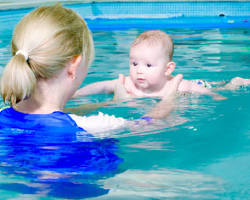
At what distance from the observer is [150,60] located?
3965mm

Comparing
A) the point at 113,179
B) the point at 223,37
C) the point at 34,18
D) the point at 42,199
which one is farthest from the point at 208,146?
the point at 223,37

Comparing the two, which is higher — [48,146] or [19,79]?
[19,79]

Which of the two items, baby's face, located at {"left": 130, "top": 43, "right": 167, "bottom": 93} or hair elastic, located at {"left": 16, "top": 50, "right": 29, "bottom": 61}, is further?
baby's face, located at {"left": 130, "top": 43, "right": 167, "bottom": 93}

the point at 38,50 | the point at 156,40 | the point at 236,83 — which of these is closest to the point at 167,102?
the point at 156,40

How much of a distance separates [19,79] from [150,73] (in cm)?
204

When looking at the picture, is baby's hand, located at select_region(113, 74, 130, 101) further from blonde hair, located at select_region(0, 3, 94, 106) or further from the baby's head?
blonde hair, located at select_region(0, 3, 94, 106)

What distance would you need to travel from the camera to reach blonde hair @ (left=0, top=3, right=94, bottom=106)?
6.97ft

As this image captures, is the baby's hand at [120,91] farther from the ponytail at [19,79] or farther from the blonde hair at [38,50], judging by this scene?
the ponytail at [19,79]

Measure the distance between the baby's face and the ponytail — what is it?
1872mm

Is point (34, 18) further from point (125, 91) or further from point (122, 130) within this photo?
point (125, 91)

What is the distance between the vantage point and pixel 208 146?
2.75 meters

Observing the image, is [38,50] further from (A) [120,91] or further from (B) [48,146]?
(A) [120,91]

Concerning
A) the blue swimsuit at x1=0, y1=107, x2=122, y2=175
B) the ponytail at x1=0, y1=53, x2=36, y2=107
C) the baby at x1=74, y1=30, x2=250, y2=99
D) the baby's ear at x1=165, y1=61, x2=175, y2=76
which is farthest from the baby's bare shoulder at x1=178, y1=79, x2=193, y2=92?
the ponytail at x1=0, y1=53, x2=36, y2=107

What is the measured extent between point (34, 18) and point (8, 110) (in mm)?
519
